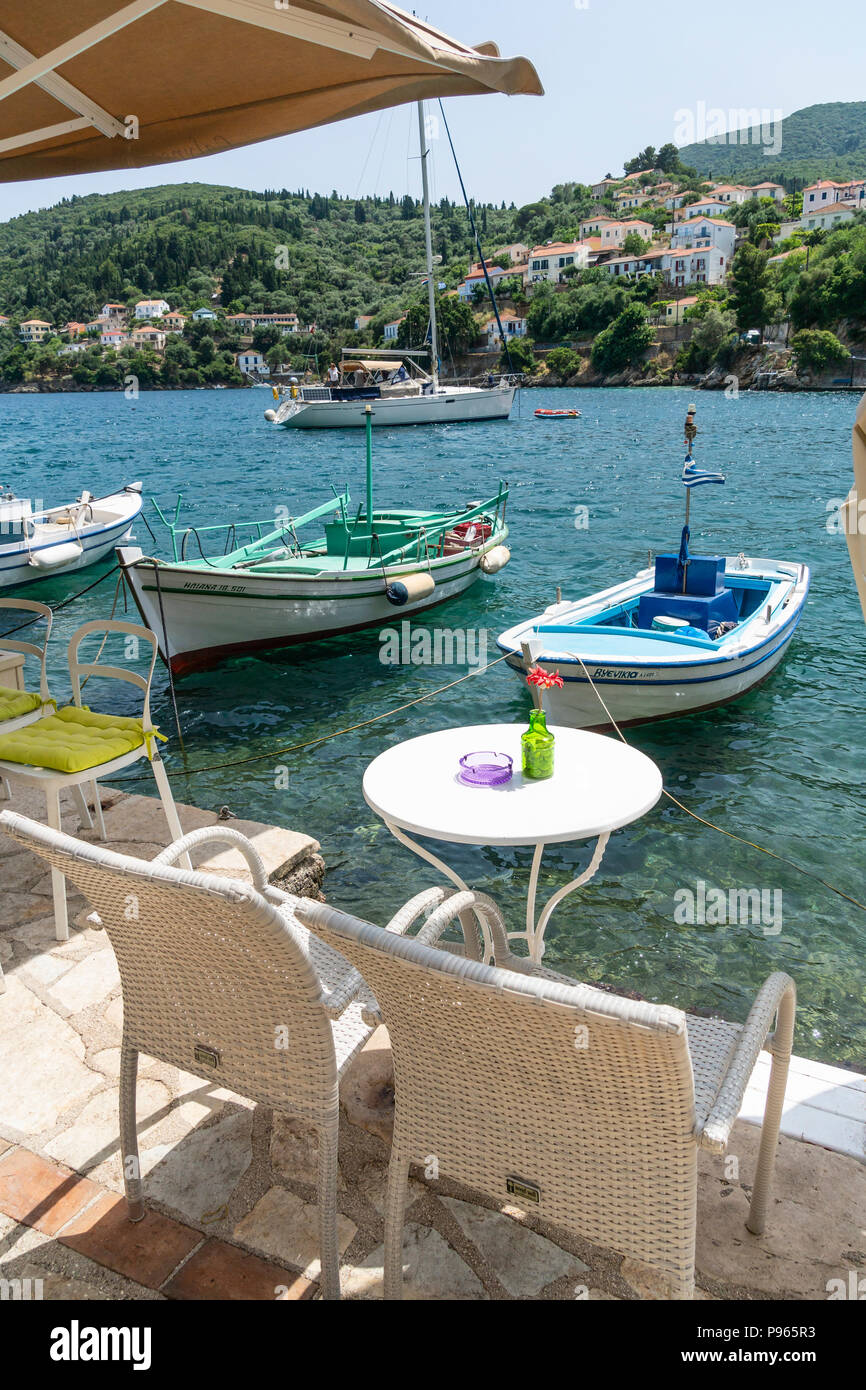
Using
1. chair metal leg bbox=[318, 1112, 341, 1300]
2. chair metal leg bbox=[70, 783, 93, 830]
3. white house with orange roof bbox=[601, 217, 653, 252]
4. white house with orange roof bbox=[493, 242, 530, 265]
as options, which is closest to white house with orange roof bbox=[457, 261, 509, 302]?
white house with orange roof bbox=[493, 242, 530, 265]

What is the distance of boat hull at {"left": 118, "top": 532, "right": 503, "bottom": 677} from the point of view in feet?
32.9

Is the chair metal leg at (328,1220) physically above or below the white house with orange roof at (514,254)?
below

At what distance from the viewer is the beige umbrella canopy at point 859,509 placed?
7.21ft

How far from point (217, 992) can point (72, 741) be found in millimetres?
2026

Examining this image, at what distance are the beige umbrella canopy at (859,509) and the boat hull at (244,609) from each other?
7856 mm

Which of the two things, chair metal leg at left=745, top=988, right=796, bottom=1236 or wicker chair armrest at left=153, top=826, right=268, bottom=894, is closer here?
chair metal leg at left=745, top=988, right=796, bottom=1236

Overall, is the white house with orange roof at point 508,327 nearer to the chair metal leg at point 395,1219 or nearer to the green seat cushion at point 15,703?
the green seat cushion at point 15,703

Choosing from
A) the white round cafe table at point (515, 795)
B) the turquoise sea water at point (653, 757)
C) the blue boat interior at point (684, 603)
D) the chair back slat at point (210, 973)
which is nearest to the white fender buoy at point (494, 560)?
the turquoise sea water at point (653, 757)

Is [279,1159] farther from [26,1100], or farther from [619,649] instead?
[619,649]

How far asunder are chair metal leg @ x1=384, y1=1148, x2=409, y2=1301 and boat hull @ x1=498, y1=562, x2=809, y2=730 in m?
5.77

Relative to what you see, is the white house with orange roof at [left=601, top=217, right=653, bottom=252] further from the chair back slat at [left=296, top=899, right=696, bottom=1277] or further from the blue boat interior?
the chair back slat at [left=296, top=899, right=696, bottom=1277]

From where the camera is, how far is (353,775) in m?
8.06

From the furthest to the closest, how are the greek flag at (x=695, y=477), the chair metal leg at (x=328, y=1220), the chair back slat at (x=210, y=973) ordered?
the greek flag at (x=695, y=477)
the chair metal leg at (x=328, y=1220)
the chair back slat at (x=210, y=973)
